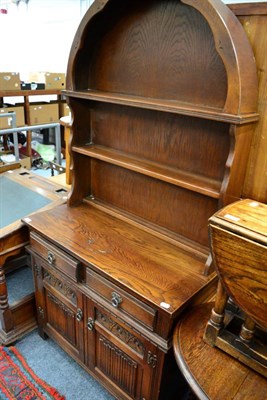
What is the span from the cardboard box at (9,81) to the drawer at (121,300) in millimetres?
3865

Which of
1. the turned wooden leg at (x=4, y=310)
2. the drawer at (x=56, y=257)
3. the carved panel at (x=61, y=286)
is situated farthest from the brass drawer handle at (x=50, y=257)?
the turned wooden leg at (x=4, y=310)

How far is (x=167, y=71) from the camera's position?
1260 millimetres

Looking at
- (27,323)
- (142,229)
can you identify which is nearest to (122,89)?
(142,229)

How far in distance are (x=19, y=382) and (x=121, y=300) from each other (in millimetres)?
965

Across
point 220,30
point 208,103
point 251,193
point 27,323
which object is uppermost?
point 220,30

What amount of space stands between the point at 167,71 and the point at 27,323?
1.75 m

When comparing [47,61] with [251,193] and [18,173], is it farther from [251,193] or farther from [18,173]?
[251,193]

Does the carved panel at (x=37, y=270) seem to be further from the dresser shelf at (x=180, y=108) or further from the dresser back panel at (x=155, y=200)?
the dresser shelf at (x=180, y=108)

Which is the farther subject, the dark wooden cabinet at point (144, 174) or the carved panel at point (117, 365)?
the carved panel at point (117, 365)

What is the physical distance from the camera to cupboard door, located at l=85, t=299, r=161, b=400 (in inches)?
48.3

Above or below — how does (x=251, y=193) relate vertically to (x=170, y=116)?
below

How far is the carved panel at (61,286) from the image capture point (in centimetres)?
150

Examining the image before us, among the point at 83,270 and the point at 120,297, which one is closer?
the point at 120,297

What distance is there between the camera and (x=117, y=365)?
140 centimetres
